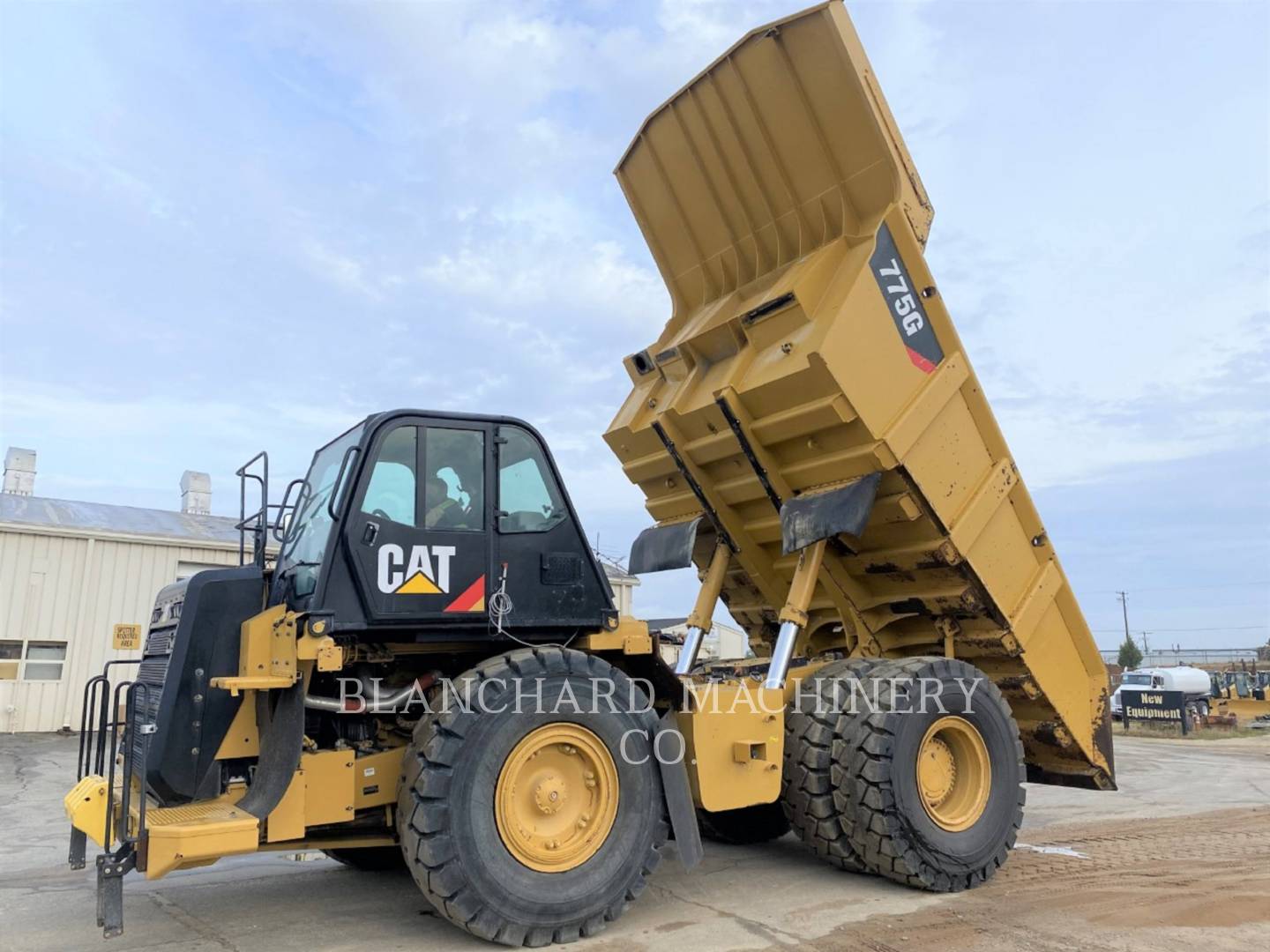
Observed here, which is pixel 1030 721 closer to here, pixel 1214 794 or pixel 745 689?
pixel 745 689

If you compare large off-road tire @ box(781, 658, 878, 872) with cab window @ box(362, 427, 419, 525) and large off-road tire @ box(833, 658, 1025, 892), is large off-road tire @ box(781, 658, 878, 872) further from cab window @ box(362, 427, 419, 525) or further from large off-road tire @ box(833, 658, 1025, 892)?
cab window @ box(362, 427, 419, 525)

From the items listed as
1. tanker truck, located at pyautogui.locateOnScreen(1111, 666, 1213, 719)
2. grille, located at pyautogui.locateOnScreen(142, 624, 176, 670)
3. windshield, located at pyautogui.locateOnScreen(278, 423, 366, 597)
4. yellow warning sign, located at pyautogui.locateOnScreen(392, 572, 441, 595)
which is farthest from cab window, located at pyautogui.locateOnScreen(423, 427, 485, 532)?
tanker truck, located at pyautogui.locateOnScreen(1111, 666, 1213, 719)

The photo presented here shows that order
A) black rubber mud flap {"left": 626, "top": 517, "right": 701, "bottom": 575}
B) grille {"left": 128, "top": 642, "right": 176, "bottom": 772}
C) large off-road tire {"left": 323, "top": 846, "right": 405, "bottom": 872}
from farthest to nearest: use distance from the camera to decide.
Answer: black rubber mud flap {"left": 626, "top": 517, "right": 701, "bottom": 575}
large off-road tire {"left": 323, "top": 846, "right": 405, "bottom": 872}
grille {"left": 128, "top": 642, "right": 176, "bottom": 772}

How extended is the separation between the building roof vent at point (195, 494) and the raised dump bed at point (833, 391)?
17323 millimetres

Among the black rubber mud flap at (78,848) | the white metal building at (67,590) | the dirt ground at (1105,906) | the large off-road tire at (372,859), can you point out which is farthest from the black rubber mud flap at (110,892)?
the white metal building at (67,590)

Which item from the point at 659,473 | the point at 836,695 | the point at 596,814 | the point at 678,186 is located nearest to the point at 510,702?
the point at 596,814

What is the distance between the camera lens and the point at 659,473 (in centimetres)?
718

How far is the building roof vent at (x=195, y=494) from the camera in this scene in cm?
2156

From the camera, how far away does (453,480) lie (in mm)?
4969

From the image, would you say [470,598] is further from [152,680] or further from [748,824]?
[748,824]

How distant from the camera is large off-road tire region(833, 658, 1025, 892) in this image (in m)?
5.57

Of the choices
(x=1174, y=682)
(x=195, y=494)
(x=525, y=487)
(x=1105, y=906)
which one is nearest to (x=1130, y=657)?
(x=1174, y=682)

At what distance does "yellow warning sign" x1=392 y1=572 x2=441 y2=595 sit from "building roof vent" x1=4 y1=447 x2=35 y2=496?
63.8ft

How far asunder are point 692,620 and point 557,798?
263 cm
